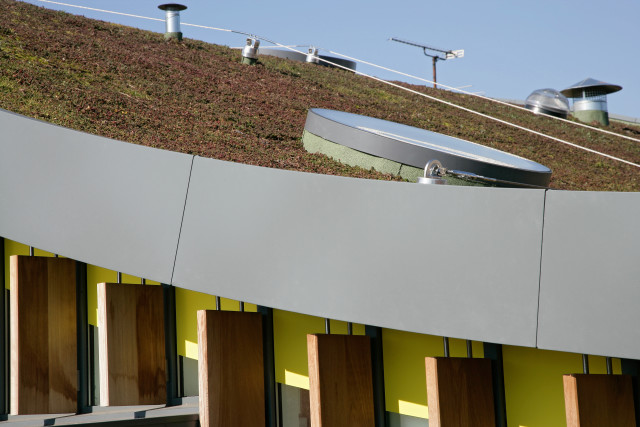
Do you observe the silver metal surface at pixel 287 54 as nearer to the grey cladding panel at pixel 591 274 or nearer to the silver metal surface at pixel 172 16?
the silver metal surface at pixel 172 16

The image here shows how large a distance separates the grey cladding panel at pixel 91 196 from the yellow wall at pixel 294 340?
0.79 m

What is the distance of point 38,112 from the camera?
10414mm

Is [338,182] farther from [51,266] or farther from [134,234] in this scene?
[51,266]

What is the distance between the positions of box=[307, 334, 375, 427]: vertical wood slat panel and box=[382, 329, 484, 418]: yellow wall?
0.12m

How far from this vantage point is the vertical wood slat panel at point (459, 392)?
3635 mm

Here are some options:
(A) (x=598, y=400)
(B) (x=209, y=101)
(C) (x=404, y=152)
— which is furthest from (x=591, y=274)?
(B) (x=209, y=101)

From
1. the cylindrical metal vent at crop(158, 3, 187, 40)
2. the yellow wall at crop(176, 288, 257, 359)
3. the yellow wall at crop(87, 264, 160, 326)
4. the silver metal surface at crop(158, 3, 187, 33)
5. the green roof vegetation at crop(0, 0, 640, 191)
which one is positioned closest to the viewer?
the yellow wall at crop(176, 288, 257, 359)

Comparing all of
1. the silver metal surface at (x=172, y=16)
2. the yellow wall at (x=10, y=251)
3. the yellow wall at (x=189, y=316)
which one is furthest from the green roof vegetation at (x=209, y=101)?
the yellow wall at (x=189, y=316)

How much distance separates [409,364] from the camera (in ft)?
13.3

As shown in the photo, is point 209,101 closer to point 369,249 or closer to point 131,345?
point 131,345

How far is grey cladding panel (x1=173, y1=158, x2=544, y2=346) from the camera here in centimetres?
331

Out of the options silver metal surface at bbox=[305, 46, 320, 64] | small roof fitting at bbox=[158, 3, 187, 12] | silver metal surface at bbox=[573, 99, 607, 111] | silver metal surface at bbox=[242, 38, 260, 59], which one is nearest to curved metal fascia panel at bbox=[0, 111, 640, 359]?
small roof fitting at bbox=[158, 3, 187, 12]

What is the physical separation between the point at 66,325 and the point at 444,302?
308 centimetres

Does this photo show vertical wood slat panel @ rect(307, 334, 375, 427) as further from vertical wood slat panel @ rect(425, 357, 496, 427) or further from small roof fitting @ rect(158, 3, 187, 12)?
small roof fitting @ rect(158, 3, 187, 12)
